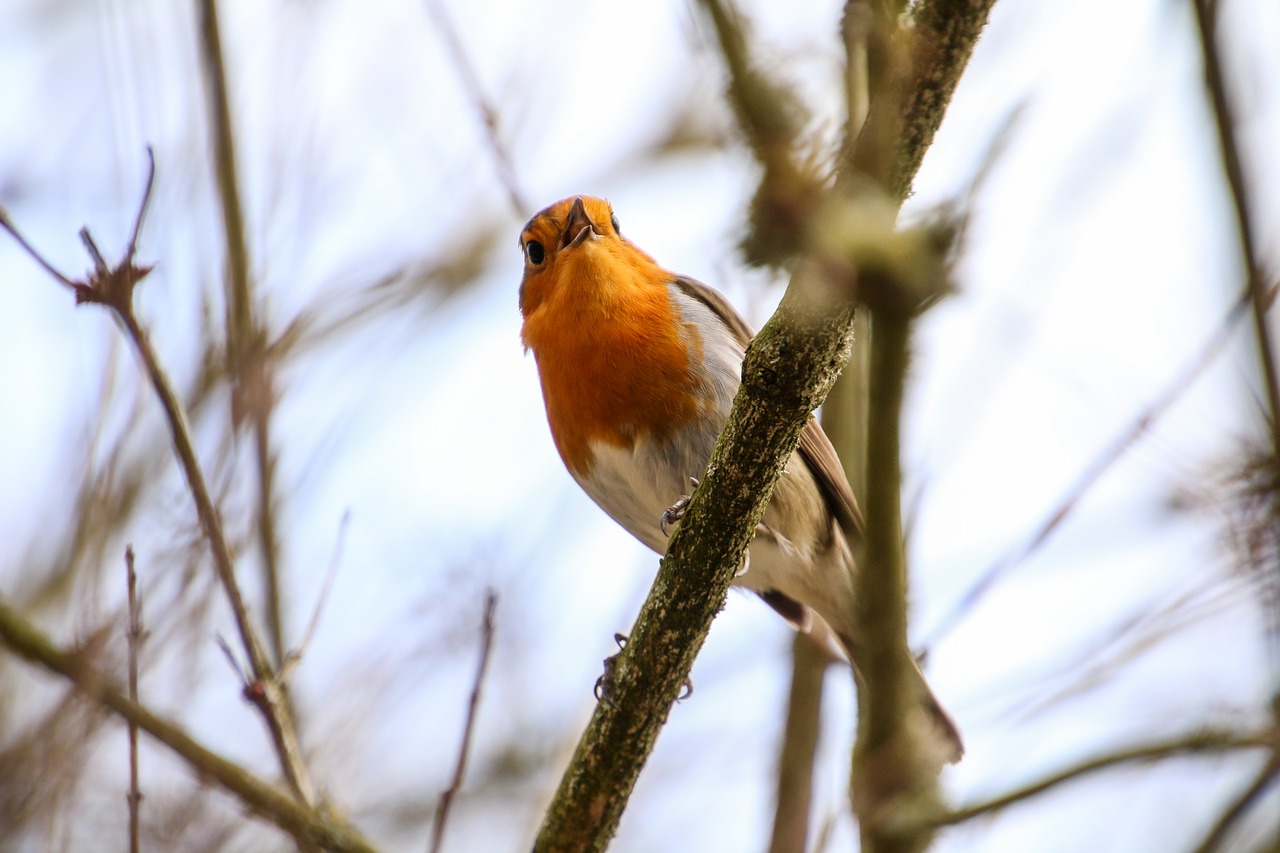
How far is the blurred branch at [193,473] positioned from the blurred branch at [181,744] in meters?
0.12

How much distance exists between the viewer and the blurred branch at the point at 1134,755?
1868 mm

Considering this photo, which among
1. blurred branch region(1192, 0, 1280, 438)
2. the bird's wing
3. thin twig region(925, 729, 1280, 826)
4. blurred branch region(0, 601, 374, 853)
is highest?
the bird's wing

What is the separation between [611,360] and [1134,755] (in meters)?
2.15

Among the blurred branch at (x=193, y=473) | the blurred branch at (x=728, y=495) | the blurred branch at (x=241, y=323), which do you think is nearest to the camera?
the blurred branch at (x=728, y=495)

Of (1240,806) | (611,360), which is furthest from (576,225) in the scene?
(1240,806)

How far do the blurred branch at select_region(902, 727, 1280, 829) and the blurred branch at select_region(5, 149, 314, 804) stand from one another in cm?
152

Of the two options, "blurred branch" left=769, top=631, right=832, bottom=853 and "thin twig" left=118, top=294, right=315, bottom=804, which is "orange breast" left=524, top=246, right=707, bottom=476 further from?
"thin twig" left=118, top=294, right=315, bottom=804

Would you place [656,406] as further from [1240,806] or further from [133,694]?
[1240,806]

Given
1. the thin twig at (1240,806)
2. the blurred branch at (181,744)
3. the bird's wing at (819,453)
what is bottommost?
the thin twig at (1240,806)

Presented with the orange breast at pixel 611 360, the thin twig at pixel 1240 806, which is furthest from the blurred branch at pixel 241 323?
the thin twig at pixel 1240 806

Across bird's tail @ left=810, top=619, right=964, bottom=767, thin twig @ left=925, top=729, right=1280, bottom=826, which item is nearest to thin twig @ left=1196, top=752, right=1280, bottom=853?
thin twig @ left=925, top=729, right=1280, bottom=826

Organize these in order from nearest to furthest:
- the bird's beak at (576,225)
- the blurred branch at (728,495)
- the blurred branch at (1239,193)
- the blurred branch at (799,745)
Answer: the blurred branch at (1239,193)
the blurred branch at (728,495)
the blurred branch at (799,745)
the bird's beak at (576,225)

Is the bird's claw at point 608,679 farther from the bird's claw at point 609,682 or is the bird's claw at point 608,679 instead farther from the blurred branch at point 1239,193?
the blurred branch at point 1239,193

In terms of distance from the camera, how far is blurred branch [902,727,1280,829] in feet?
6.13
